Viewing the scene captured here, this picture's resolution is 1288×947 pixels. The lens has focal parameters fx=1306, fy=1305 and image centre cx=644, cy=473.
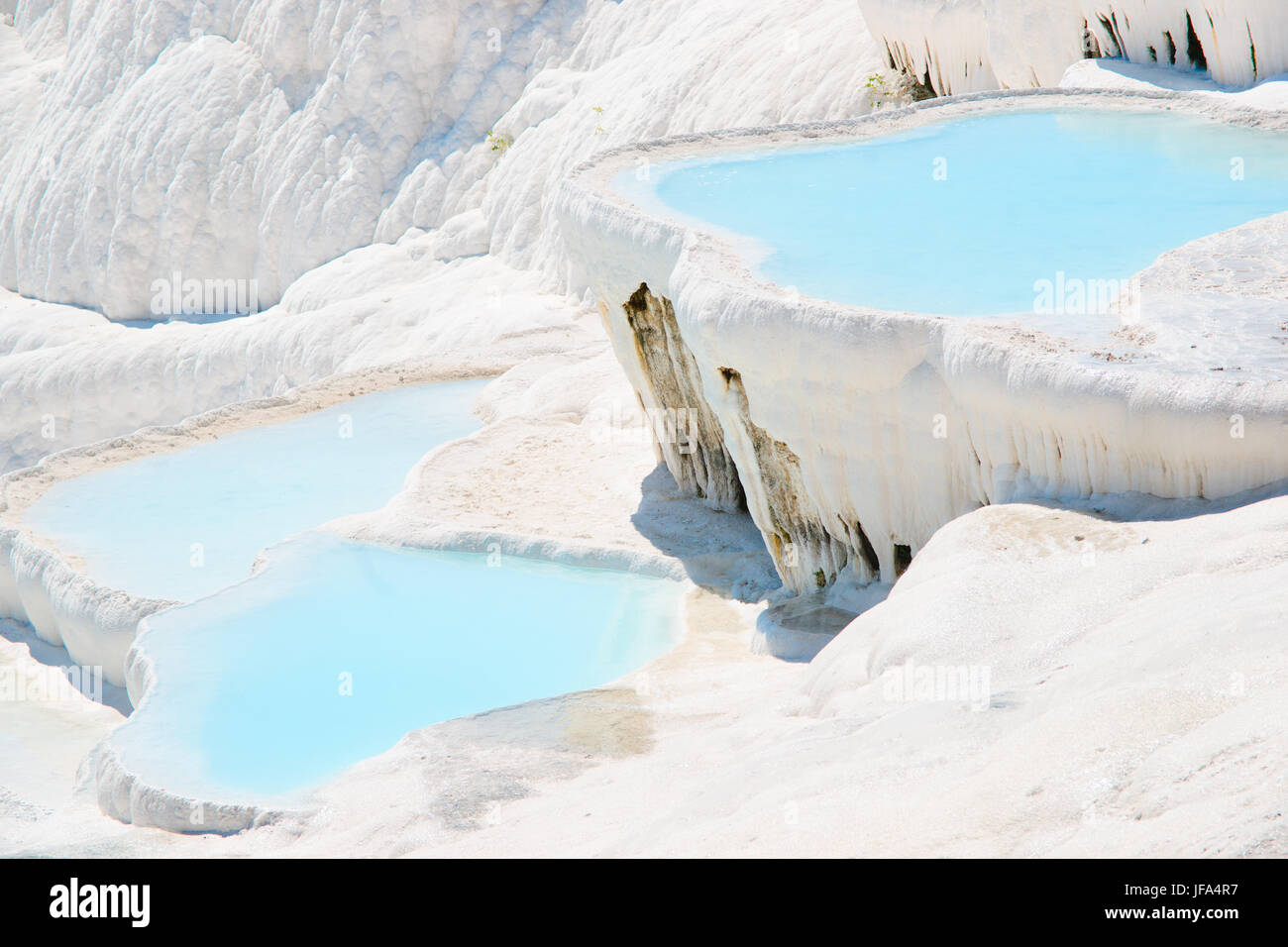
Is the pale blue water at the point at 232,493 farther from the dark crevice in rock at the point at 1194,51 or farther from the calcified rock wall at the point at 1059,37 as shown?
the dark crevice in rock at the point at 1194,51

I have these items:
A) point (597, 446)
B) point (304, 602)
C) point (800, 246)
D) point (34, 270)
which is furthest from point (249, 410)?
point (34, 270)

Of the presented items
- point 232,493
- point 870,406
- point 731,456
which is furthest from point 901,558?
point 232,493

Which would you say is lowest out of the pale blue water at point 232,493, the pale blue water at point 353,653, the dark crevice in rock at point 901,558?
the pale blue water at point 232,493

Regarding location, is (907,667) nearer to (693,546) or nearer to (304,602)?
(693,546)

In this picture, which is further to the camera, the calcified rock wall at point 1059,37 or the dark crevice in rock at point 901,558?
the calcified rock wall at point 1059,37

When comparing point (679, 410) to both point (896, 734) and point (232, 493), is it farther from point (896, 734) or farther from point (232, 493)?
point (896, 734)

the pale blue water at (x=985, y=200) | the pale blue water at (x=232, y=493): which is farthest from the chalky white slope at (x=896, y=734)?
the pale blue water at (x=985, y=200)
